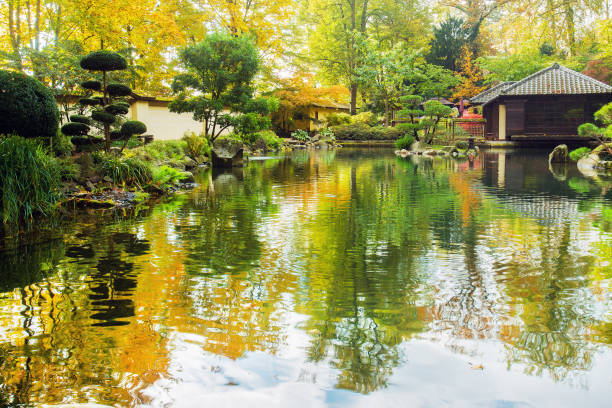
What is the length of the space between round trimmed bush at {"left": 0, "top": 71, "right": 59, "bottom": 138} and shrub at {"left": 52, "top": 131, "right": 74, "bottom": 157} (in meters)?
2.13

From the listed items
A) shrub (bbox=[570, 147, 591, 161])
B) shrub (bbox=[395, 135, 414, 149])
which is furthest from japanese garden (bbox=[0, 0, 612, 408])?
shrub (bbox=[395, 135, 414, 149])

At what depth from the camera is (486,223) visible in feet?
23.2

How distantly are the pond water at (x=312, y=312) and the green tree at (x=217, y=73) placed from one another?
12.9m

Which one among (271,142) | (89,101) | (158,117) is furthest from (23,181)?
(271,142)

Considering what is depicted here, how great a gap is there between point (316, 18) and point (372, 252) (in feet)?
142

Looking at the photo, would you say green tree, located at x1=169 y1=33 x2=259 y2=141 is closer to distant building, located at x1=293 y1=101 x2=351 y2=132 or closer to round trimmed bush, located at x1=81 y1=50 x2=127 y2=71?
round trimmed bush, located at x1=81 y1=50 x2=127 y2=71

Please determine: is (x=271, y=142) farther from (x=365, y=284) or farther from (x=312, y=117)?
(x=365, y=284)

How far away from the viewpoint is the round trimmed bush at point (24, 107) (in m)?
8.06

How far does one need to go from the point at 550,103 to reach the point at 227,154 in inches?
757

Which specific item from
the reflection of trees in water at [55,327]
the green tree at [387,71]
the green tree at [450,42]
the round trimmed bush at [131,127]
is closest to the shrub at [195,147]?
the round trimmed bush at [131,127]

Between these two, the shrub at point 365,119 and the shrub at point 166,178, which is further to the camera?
the shrub at point 365,119

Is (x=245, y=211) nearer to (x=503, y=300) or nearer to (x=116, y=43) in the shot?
(x=503, y=300)

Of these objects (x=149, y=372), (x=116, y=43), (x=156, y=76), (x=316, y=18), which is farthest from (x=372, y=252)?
(x=316, y=18)

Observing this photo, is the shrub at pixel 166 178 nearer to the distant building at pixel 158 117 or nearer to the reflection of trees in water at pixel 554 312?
the reflection of trees in water at pixel 554 312
